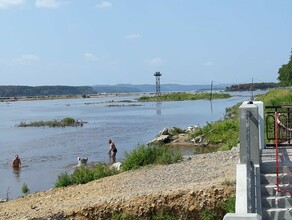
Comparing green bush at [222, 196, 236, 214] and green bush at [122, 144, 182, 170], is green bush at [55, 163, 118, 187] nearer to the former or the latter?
green bush at [122, 144, 182, 170]

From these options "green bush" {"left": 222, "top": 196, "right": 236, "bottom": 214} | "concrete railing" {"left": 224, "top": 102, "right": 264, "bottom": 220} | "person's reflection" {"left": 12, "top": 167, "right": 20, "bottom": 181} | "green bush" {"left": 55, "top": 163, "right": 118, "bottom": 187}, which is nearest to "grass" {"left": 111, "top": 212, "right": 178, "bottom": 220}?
"green bush" {"left": 222, "top": 196, "right": 236, "bottom": 214}

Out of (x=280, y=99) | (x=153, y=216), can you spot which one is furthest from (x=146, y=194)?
(x=280, y=99)

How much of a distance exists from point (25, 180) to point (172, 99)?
119116 mm

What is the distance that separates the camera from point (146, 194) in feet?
37.8

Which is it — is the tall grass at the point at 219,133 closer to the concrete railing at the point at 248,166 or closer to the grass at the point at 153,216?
the grass at the point at 153,216

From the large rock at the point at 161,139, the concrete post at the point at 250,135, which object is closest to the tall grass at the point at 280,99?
the large rock at the point at 161,139

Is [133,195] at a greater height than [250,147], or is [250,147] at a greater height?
[250,147]

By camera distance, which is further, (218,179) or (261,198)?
(218,179)

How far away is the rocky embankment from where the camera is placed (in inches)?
435

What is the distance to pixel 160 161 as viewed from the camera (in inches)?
634

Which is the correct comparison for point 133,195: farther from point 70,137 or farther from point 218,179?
point 70,137

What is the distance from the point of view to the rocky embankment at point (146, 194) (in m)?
11.0

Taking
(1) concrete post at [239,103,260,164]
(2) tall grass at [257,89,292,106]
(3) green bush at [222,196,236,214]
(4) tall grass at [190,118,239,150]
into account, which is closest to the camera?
(1) concrete post at [239,103,260,164]

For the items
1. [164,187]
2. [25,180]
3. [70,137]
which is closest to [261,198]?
[164,187]
